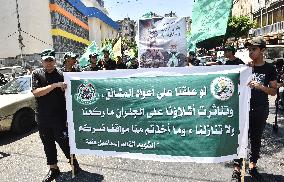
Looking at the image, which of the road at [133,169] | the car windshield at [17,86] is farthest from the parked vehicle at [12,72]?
the road at [133,169]

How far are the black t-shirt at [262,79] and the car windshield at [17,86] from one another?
6.81 m

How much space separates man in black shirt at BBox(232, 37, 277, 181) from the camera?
4.68 m

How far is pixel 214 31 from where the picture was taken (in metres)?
6.23

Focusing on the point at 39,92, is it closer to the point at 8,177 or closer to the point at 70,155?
the point at 70,155

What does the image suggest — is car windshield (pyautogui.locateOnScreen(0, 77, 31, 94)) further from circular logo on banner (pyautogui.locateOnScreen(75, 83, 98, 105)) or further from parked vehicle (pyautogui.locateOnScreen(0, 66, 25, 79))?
parked vehicle (pyautogui.locateOnScreen(0, 66, 25, 79))

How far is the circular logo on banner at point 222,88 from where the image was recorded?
14.2ft

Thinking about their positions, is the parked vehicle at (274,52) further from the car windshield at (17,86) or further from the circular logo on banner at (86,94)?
the circular logo on banner at (86,94)

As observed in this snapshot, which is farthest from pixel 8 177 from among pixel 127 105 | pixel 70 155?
pixel 127 105

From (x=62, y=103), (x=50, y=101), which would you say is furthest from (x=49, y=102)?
(x=62, y=103)

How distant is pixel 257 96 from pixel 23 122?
6352 mm

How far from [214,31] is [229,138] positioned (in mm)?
2487

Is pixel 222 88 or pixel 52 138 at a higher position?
pixel 222 88

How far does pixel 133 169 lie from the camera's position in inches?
225

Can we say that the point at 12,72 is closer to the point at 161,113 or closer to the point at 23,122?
the point at 23,122
